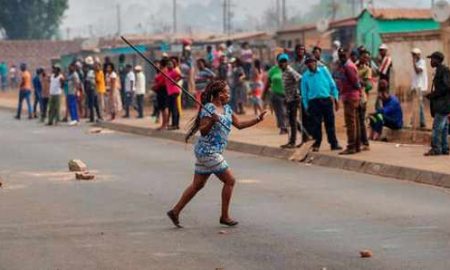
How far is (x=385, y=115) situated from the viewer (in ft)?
68.2

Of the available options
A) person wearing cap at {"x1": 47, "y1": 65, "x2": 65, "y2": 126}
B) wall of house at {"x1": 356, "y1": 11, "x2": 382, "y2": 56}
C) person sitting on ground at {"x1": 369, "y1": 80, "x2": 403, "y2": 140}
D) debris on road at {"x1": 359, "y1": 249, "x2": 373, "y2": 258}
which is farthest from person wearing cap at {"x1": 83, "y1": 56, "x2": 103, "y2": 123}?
debris on road at {"x1": 359, "y1": 249, "x2": 373, "y2": 258}

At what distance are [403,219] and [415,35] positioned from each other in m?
Answer: 16.8

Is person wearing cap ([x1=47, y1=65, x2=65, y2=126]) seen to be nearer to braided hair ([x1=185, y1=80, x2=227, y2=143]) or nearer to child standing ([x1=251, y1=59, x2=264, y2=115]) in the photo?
child standing ([x1=251, y1=59, x2=264, y2=115])

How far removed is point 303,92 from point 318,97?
10.9 inches

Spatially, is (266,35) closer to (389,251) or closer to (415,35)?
(415,35)

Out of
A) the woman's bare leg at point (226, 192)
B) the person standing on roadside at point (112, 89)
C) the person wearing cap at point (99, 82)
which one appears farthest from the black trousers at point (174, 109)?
the woman's bare leg at point (226, 192)

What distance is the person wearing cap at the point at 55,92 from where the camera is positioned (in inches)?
1223

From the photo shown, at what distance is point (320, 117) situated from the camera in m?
18.4

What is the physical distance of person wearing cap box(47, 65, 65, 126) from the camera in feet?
102

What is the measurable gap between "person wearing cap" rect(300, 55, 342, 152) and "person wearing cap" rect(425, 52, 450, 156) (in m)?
1.97

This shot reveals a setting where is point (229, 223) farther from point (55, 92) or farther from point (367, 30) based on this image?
point (367, 30)

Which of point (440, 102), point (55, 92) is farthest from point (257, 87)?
point (440, 102)

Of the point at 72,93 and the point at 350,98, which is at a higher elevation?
the point at 350,98

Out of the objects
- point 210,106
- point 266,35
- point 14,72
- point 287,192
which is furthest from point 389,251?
point 14,72
